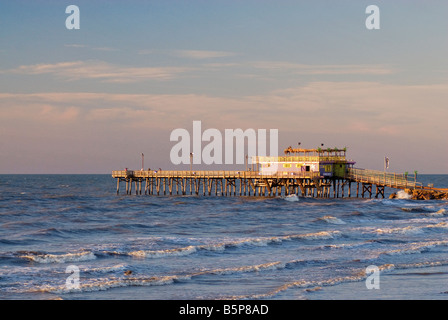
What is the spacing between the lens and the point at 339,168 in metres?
72.1

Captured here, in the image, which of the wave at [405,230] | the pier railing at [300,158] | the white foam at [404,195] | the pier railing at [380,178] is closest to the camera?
the wave at [405,230]

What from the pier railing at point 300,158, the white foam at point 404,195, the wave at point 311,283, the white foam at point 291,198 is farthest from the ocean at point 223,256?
the white foam at point 404,195

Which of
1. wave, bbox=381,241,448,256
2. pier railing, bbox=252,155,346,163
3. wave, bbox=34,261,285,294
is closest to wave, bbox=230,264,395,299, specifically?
wave, bbox=34,261,285,294

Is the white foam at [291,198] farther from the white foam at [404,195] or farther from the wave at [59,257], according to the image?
the wave at [59,257]

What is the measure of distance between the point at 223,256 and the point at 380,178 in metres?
43.5

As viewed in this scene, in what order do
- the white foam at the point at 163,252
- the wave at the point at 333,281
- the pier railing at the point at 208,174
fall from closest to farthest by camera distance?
the wave at the point at 333,281, the white foam at the point at 163,252, the pier railing at the point at 208,174

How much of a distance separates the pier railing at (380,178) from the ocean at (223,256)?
12.9 meters

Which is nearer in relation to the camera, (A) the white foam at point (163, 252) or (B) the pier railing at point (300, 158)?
(A) the white foam at point (163, 252)

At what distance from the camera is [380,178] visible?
234 feet

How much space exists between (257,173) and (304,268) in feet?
156

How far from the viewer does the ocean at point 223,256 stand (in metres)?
22.2

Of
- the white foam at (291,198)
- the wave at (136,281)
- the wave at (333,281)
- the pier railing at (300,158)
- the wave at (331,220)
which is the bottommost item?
the wave at (331,220)
